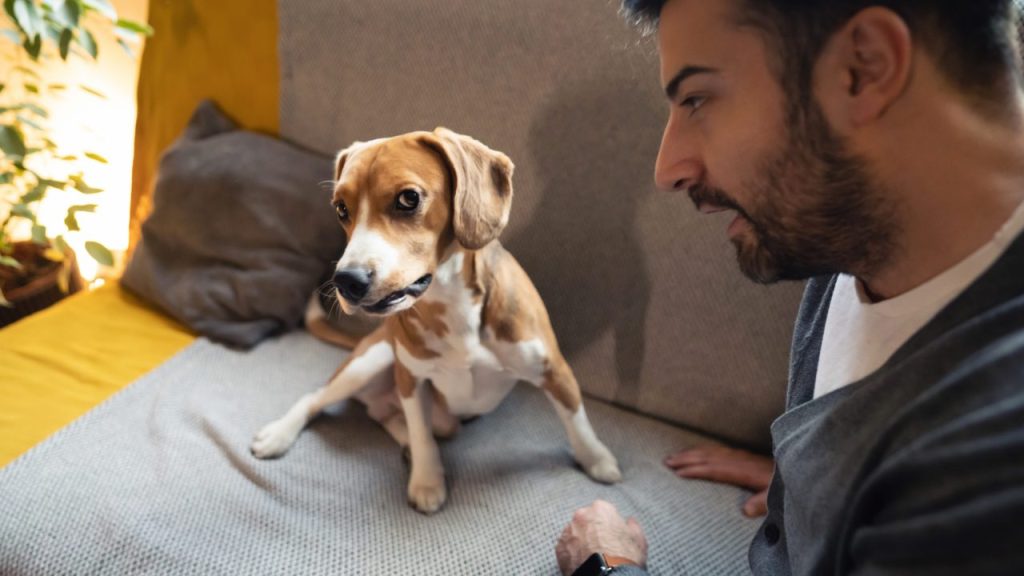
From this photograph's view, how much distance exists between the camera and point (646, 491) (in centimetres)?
124

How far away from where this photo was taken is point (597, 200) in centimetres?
135

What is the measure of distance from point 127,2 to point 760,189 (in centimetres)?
209

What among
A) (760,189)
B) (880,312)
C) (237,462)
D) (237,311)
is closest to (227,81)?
(237,311)

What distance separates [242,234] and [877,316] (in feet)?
4.45

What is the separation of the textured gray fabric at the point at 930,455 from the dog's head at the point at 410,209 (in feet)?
1.77

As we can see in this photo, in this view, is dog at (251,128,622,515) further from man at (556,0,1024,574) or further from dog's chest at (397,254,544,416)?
man at (556,0,1024,574)

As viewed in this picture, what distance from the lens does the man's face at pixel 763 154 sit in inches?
25.5

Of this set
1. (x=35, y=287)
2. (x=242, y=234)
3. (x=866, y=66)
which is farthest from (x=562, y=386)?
(x=35, y=287)

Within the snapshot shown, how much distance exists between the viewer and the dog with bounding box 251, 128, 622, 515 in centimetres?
96

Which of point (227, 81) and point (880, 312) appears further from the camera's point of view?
point (227, 81)

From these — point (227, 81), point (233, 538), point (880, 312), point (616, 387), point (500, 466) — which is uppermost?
point (880, 312)

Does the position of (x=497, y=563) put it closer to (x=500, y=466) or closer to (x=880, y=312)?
(x=500, y=466)

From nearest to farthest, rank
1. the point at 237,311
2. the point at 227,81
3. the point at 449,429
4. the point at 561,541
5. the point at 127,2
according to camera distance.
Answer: the point at 561,541, the point at 449,429, the point at 237,311, the point at 227,81, the point at 127,2

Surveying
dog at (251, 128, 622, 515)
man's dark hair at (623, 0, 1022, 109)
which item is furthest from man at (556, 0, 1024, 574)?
dog at (251, 128, 622, 515)
